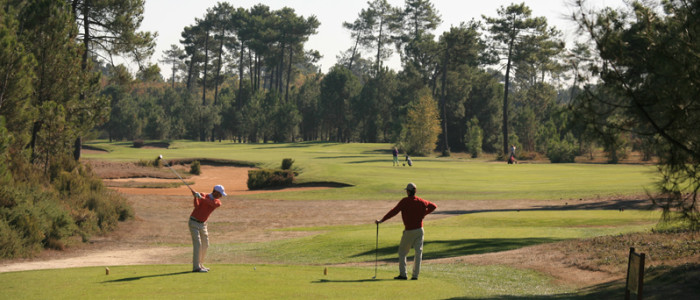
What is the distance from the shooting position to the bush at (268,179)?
50.7 meters

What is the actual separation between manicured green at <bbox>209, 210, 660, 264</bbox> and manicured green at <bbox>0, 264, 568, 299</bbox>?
431 centimetres

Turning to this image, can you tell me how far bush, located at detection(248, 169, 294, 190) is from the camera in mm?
50688

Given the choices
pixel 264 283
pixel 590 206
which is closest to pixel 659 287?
pixel 264 283

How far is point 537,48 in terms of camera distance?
93625 mm

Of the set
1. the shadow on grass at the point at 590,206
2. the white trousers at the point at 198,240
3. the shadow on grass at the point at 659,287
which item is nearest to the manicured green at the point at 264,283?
the white trousers at the point at 198,240

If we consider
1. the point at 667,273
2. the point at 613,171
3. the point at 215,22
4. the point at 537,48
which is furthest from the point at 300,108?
the point at 667,273

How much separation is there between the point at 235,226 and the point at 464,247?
14.2 m

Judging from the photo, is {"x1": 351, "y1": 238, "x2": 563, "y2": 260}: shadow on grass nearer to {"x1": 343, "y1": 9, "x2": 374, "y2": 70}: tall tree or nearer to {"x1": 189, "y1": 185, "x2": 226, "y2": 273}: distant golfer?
{"x1": 189, "y1": 185, "x2": 226, "y2": 273}: distant golfer

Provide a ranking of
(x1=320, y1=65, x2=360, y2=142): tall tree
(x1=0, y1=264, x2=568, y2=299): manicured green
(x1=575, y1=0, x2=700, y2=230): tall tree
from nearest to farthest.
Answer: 1. (x1=575, y1=0, x2=700, y2=230): tall tree
2. (x1=0, y1=264, x2=568, y2=299): manicured green
3. (x1=320, y1=65, x2=360, y2=142): tall tree

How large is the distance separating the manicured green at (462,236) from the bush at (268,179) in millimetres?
19829

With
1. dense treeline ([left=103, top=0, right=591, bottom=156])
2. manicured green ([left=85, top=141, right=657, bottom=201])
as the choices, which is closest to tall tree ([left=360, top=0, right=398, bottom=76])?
dense treeline ([left=103, top=0, right=591, bottom=156])

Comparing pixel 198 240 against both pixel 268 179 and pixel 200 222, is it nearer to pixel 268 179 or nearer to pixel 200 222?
pixel 200 222

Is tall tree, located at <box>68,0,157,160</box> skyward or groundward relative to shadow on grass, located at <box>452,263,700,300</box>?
skyward

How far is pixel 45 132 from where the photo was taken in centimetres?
3591
